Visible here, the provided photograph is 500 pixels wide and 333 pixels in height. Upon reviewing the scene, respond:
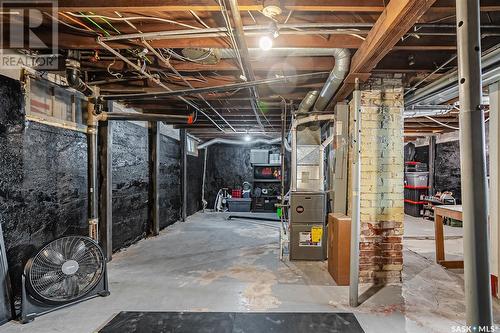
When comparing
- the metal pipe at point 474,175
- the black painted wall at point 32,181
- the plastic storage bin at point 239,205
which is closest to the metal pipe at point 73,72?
the black painted wall at point 32,181

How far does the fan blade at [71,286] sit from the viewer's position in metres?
2.38

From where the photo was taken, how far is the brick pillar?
9.60 ft

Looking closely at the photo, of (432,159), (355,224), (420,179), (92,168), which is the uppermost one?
(432,159)

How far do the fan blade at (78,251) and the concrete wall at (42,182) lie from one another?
18.7 inches

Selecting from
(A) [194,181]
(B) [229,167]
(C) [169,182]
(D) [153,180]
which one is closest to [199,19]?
(D) [153,180]

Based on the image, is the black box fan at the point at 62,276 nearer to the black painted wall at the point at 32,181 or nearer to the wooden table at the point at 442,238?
the black painted wall at the point at 32,181

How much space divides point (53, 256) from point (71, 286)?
0.34m

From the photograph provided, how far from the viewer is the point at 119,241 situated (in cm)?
419

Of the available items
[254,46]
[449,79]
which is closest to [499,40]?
[449,79]

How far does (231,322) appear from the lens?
218cm

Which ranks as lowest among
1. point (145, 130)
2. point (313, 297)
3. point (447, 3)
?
point (313, 297)

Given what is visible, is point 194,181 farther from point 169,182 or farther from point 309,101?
point 309,101

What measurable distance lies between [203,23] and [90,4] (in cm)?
76

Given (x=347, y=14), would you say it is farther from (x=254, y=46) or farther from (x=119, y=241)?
(x=119, y=241)
